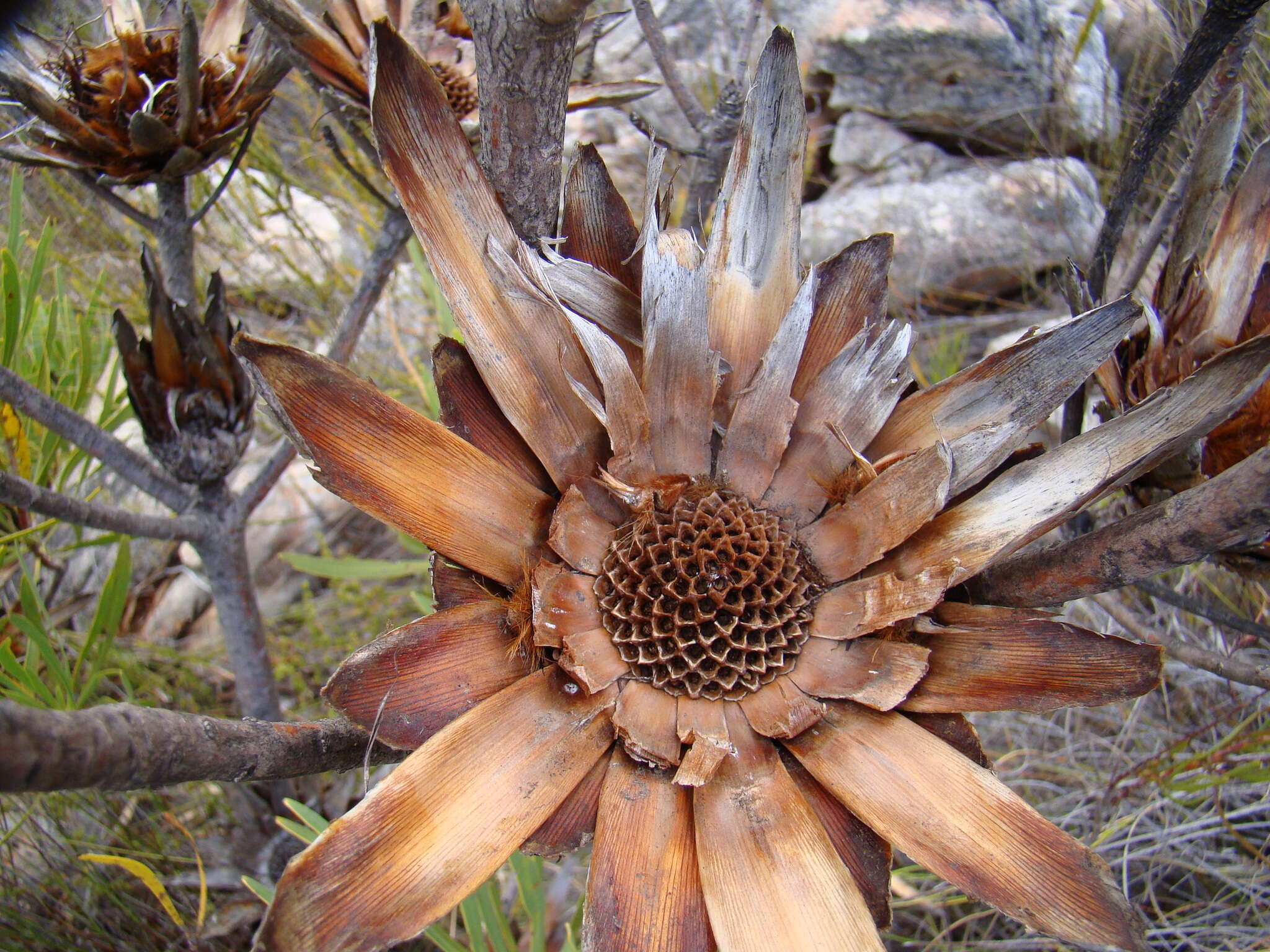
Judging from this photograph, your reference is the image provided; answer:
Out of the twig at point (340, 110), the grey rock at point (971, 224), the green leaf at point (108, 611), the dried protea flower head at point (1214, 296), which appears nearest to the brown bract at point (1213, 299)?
the dried protea flower head at point (1214, 296)

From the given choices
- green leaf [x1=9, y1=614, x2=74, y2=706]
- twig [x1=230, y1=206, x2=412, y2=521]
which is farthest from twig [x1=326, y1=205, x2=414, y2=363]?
green leaf [x1=9, y1=614, x2=74, y2=706]

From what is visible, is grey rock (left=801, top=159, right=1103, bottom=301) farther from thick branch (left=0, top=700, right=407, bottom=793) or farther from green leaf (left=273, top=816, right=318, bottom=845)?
thick branch (left=0, top=700, right=407, bottom=793)

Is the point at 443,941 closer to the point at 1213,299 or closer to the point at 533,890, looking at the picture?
the point at 533,890

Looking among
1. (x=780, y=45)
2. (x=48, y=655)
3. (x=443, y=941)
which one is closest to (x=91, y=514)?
(x=48, y=655)

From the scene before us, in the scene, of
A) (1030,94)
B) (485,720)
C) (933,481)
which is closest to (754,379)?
(933,481)

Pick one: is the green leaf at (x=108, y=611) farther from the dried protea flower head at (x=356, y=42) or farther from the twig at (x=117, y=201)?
the dried protea flower head at (x=356, y=42)

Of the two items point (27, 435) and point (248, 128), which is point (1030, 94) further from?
point (27, 435)
